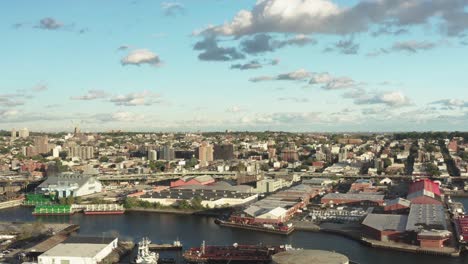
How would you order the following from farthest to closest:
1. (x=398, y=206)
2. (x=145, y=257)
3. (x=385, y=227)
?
(x=398, y=206) → (x=385, y=227) → (x=145, y=257)

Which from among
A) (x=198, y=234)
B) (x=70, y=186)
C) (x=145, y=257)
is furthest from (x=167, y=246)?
(x=70, y=186)

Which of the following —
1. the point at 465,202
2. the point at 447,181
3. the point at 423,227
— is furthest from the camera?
the point at 447,181

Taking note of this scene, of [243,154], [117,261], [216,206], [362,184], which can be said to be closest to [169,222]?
[216,206]

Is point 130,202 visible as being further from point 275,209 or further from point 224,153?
point 224,153

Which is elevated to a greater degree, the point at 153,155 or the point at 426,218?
the point at 153,155

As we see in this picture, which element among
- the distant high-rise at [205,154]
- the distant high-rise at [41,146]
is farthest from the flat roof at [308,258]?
the distant high-rise at [41,146]

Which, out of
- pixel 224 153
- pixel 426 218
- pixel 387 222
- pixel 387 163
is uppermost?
pixel 224 153

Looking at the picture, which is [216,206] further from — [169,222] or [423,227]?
[423,227]
